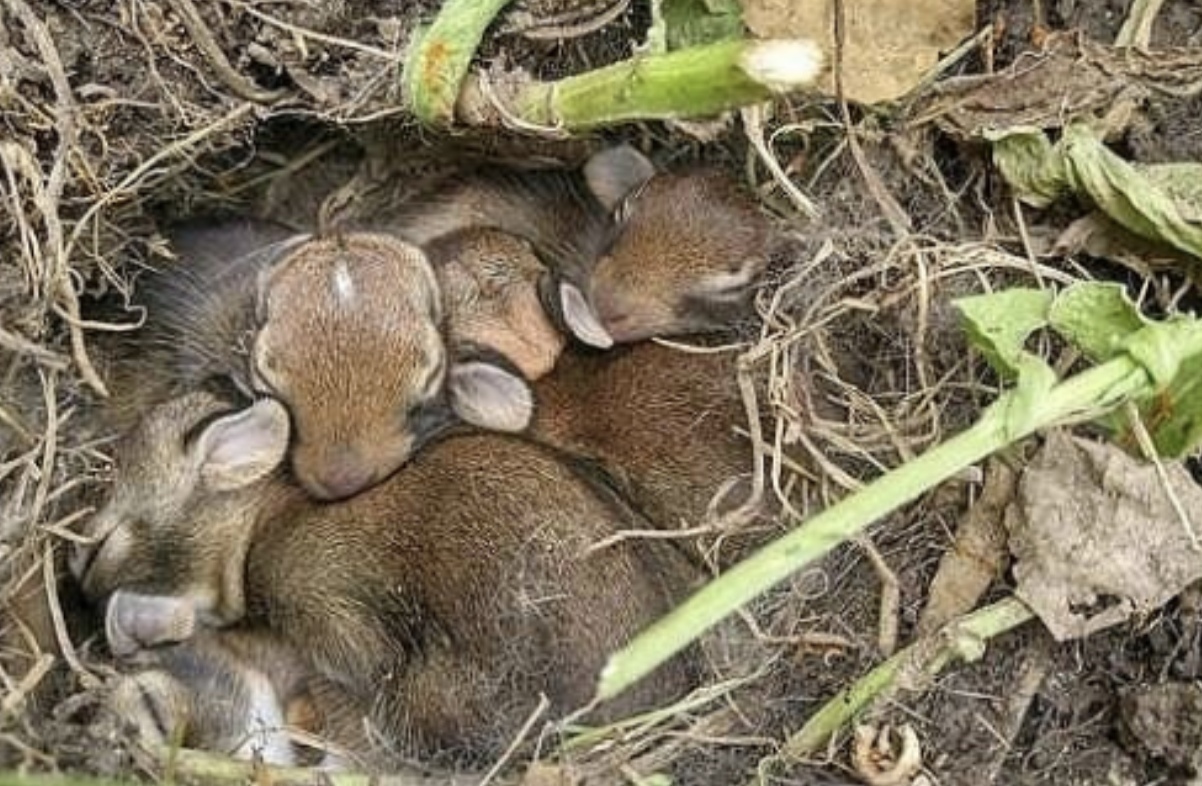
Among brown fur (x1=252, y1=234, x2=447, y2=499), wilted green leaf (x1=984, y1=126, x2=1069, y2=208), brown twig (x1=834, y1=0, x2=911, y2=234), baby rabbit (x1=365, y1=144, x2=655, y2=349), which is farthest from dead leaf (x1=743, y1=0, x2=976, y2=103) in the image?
brown fur (x1=252, y1=234, x2=447, y2=499)

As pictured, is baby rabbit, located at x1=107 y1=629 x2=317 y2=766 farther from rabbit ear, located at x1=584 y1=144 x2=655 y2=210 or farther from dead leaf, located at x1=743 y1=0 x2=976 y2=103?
dead leaf, located at x1=743 y1=0 x2=976 y2=103

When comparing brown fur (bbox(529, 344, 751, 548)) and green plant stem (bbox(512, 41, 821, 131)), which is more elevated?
green plant stem (bbox(512, 41, 821, 131))

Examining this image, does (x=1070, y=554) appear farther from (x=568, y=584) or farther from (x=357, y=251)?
(x=357, y=251)

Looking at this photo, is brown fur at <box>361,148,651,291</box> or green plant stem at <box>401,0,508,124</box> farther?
brown fur at <box>361,148,651,291</box>

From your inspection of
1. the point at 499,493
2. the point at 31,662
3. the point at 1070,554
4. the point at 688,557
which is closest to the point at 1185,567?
the point at 1070,554

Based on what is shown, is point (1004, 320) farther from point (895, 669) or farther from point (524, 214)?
point (524, 214)

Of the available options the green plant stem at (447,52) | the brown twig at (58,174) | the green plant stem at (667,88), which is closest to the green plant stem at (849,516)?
the green plant stem at (667,88)


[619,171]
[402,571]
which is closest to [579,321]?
[619,171]
